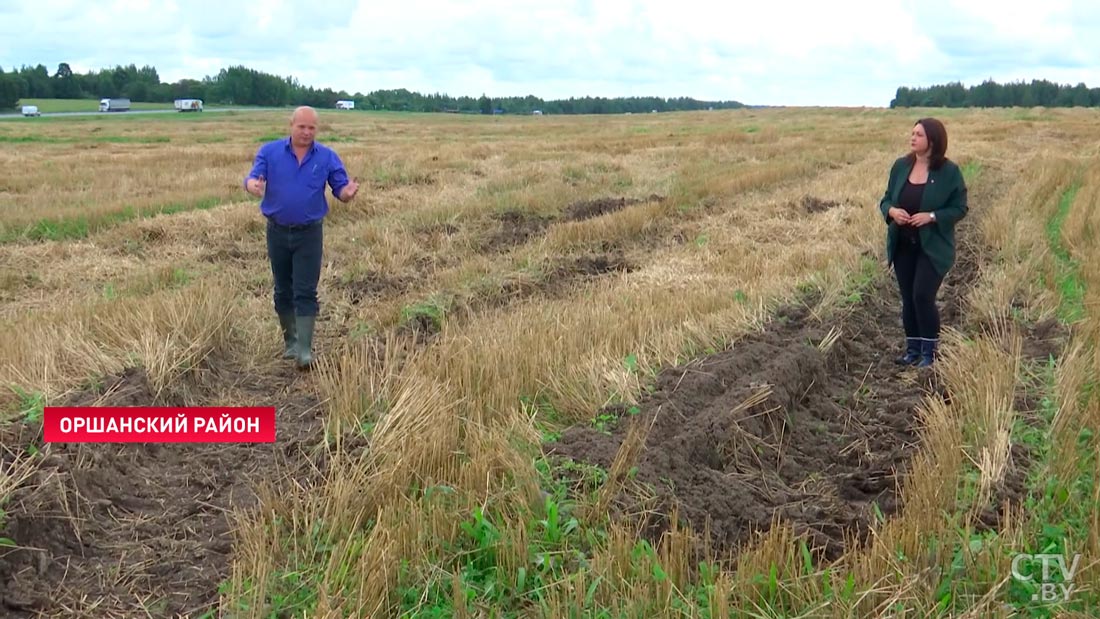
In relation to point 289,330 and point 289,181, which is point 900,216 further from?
point 289,330

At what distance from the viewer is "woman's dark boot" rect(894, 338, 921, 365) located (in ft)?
21.0

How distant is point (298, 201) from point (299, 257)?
0.44 metres

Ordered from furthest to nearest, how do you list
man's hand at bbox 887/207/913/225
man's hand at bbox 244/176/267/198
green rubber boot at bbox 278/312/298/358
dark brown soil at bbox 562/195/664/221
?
dark brown soil at bbox 562/195/664/221 < green rubber boot at bbox 278/312/298/358 < man's hand at bbox 887/207/913/225 < man's hand at bbox 244/176/267/198

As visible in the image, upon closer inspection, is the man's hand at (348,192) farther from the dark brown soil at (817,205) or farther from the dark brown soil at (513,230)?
the dark brown soil at (817,205)

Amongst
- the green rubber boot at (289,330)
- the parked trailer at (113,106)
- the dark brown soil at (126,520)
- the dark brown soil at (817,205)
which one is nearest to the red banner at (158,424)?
the dark brown soil at (126,520)

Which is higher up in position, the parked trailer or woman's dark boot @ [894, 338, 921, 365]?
the parked trailer

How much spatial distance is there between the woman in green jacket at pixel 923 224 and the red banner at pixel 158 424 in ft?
15.7

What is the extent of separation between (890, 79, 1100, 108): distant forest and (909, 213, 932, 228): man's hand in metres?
120

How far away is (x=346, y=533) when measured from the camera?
348 centimetres

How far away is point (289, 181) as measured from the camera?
602 centimetres

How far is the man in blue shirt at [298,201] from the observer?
6023 mm

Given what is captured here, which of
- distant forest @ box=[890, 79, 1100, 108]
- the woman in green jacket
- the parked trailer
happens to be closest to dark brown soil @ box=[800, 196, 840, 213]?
the woman in green jacket

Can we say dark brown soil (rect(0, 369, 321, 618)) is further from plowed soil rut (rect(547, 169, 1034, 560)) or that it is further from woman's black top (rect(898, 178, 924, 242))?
woman's black top (rect(898, 178, 924, 242))

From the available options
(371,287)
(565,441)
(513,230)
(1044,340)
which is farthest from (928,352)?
(513,230)
